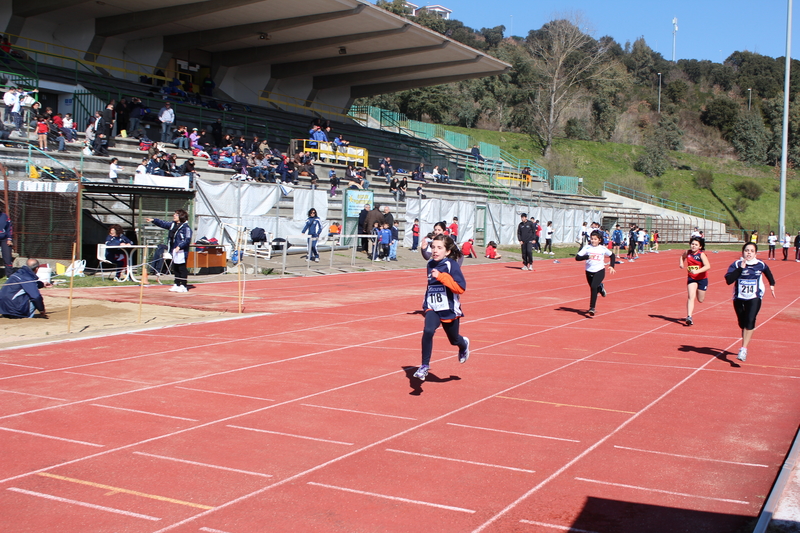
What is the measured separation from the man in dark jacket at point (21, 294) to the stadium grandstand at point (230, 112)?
239 inches

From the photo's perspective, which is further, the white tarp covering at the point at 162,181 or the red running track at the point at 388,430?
the white tarp covering at the point at 162,181

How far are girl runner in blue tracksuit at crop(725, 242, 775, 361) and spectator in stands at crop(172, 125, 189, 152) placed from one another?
23643 millimetres

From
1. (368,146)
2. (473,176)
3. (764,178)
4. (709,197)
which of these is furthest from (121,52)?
(764,178)

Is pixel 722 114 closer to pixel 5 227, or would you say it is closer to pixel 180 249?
pixel 180 249

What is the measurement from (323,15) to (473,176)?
19.6 metres

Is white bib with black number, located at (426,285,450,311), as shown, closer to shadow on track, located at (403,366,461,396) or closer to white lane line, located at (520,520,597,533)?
shadow on track, located at (403,366,461,396)

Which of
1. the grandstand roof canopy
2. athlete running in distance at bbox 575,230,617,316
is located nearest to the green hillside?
the grandstand roof canopy

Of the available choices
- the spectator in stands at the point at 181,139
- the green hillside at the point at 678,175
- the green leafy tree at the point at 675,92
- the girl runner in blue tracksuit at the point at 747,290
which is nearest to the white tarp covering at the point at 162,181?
the spectator in stands at the point at 181,139

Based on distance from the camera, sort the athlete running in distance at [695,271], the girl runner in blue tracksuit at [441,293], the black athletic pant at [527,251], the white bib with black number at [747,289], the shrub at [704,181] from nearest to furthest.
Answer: the girl runner in blue tracksuit at [441,293]
the white bib with black number at [747,289]
the athlete running in distance at [695,271]
the black athletic pant at [527,251]
the shrub at [704,181]

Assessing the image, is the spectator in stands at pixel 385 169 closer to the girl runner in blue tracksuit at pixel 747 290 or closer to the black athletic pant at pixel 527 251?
the black athletic pant at pixel 527 251

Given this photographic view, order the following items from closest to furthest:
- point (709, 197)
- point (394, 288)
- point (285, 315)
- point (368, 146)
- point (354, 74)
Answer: point (285, 315), point (394, 288), point (368, 146), point (354, 74), point (709, 197)

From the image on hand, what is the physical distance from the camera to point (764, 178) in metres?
71.8

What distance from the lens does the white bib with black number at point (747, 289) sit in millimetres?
10016

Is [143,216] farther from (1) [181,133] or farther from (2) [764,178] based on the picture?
(2) [764,178]
